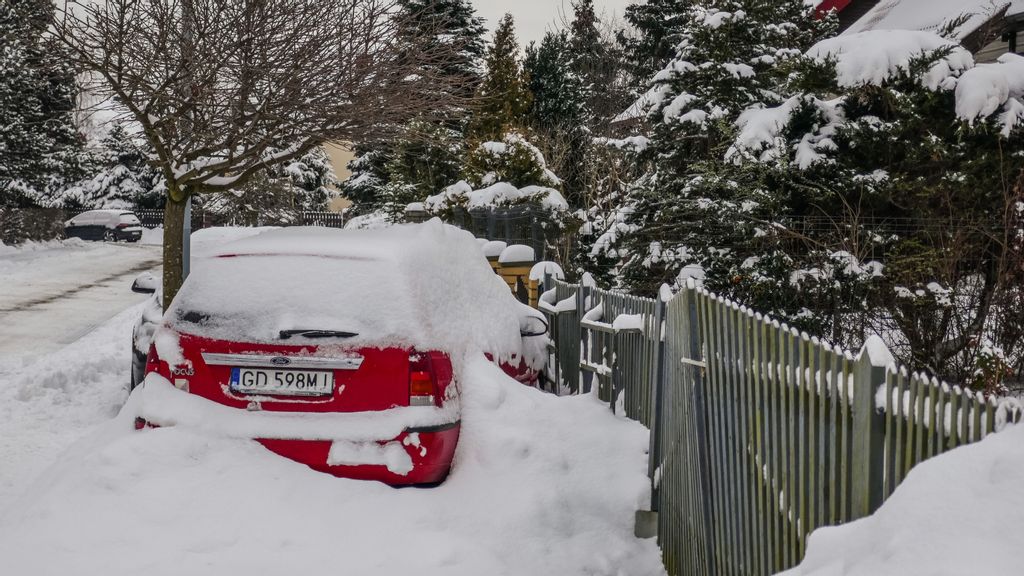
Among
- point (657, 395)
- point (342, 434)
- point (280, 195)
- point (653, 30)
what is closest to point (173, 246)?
point (342, 434)

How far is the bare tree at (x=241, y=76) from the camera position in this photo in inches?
314

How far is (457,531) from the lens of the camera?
4.11 metres

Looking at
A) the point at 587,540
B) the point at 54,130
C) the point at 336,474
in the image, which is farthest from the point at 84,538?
the point at 54,130

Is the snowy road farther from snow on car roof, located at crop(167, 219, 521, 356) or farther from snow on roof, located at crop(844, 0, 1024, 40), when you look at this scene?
snow on roof, located at crop(844, 0, 1024, 40)

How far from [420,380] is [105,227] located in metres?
38.2

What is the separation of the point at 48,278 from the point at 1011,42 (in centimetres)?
2055

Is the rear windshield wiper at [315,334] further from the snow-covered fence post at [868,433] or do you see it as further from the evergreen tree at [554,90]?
the evergreen tree at [554,90]

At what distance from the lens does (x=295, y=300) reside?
4.46 metres

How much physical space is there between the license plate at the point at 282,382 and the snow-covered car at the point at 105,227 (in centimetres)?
3697

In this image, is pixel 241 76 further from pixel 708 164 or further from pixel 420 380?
pixel 708 164

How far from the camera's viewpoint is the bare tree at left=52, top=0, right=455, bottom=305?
7.99 meters

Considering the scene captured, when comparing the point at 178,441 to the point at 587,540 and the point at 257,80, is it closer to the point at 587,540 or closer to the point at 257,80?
the point at 587,540

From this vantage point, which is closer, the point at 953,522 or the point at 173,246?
the point at 953,522

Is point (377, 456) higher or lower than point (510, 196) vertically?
lower
